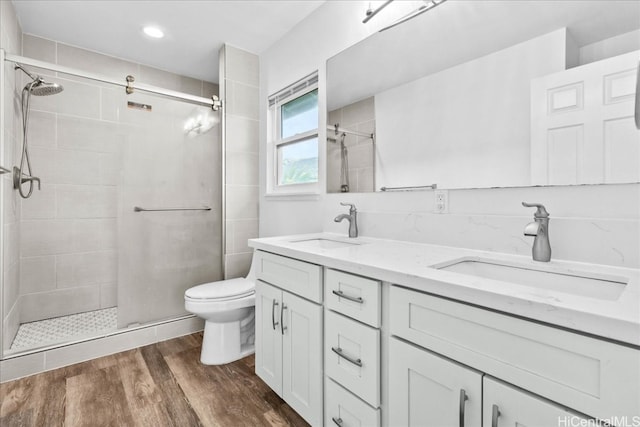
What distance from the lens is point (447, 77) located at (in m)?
1.44

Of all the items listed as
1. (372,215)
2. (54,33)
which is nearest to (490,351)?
(372,215)

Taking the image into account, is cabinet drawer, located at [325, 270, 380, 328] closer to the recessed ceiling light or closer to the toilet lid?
the toilet lid

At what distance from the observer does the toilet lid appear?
1.99m

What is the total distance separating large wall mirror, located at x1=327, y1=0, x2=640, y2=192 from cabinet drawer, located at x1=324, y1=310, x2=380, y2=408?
30.2 inches

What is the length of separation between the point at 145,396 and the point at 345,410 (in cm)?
118

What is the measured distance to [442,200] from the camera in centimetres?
144

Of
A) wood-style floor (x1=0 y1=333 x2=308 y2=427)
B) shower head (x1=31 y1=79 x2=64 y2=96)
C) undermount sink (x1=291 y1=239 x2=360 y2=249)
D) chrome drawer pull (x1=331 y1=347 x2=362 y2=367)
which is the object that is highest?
shower head (x1=31 y1=79 x2=64 y2=96)

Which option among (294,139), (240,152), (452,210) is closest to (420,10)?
(452,210)

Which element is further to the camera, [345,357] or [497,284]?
[345,357]

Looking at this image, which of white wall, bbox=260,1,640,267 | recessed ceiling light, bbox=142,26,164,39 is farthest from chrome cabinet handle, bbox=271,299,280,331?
recessed ceiling light, bbox=142,26,164,39

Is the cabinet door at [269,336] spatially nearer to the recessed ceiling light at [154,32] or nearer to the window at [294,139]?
the window at [294,139]

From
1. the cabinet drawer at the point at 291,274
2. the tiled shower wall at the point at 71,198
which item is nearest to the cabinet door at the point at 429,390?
the cabinet drawer at the point at 291,274

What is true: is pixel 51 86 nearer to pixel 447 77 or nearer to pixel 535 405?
pixel 447 77

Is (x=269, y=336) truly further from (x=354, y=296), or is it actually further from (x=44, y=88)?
(x=44, y=88)
